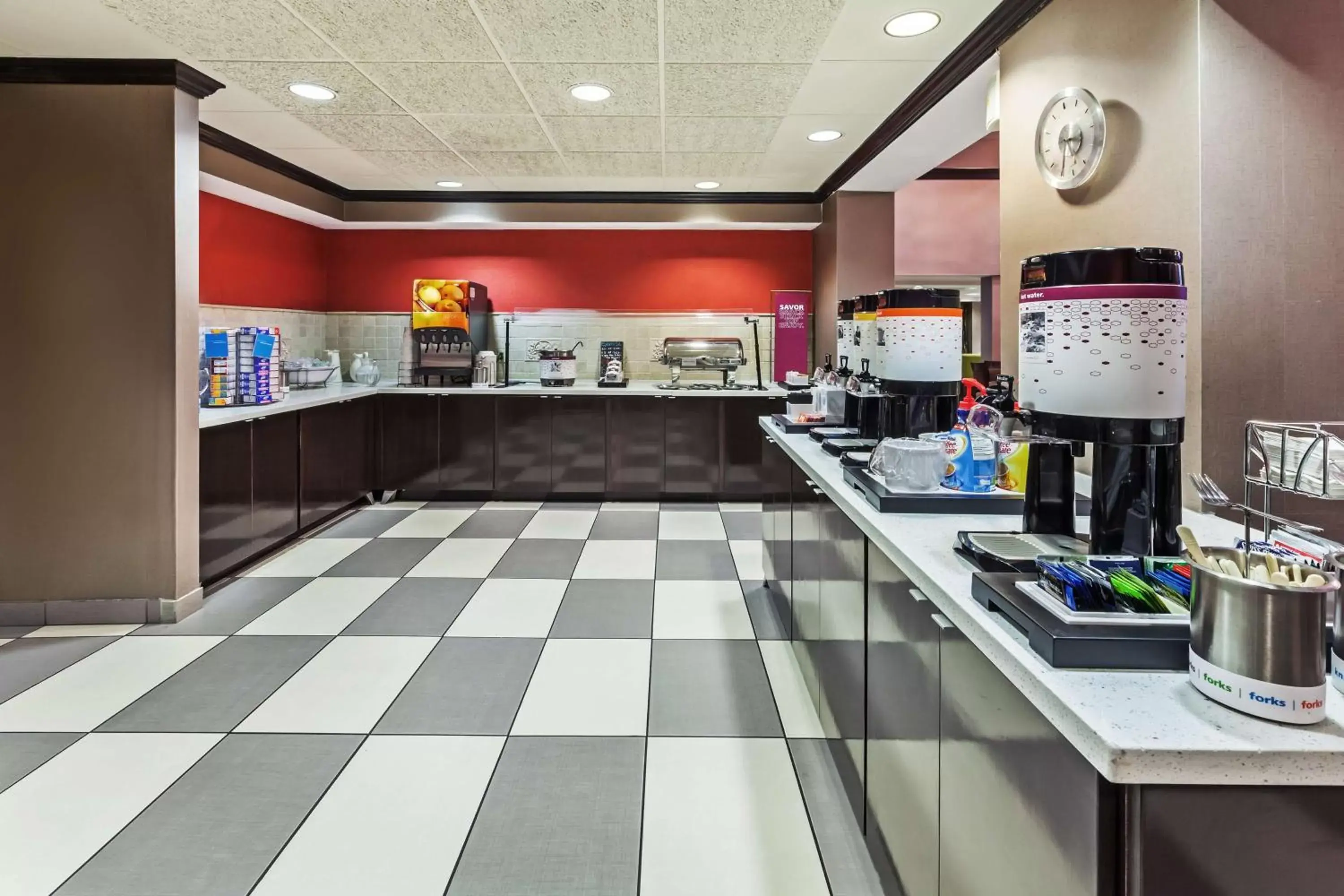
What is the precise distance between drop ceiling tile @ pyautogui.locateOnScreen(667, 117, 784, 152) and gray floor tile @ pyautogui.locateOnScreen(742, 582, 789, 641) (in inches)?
104

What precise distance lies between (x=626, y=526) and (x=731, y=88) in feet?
9.71

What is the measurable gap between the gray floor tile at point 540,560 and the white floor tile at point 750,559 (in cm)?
95

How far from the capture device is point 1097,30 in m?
2.55

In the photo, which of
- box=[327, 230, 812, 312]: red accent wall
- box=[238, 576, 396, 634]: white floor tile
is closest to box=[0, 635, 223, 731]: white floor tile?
box=[238, 576, 396, 634]: white floor tile

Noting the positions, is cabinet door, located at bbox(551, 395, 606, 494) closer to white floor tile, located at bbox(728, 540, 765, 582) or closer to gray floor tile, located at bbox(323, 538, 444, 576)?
gray floor tile, located at bbox(323, 538, 444, 576)

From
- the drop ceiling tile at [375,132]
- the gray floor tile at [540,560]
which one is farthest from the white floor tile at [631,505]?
the drop ceiling tile at [375,132]

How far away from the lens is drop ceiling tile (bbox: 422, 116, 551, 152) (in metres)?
4.45

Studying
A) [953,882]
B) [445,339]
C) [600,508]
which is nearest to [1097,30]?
[953,882]

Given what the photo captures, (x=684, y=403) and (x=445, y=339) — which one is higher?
(x=445, y=339)

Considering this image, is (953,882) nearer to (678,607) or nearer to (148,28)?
(678,607)

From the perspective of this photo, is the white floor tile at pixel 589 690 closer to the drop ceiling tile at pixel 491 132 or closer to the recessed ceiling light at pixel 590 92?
the recessed ceiling light at pixel 590 92

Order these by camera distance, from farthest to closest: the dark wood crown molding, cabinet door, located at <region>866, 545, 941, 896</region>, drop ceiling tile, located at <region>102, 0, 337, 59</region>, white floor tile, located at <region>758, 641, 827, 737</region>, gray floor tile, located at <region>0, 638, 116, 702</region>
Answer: the dark wood crown molding, drop ceiling tile, located at <region>102, 0, 337, 59</region>, gray floor tile, located at <region>0, 638, 116, 702</region>, white floor tile, located at <region>758, 641, 827, 737</region>, cabinet door, located at <region>866, 545, 941, 896</region>

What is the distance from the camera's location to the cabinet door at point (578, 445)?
641 centimetres

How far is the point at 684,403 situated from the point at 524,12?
12.0 ft
